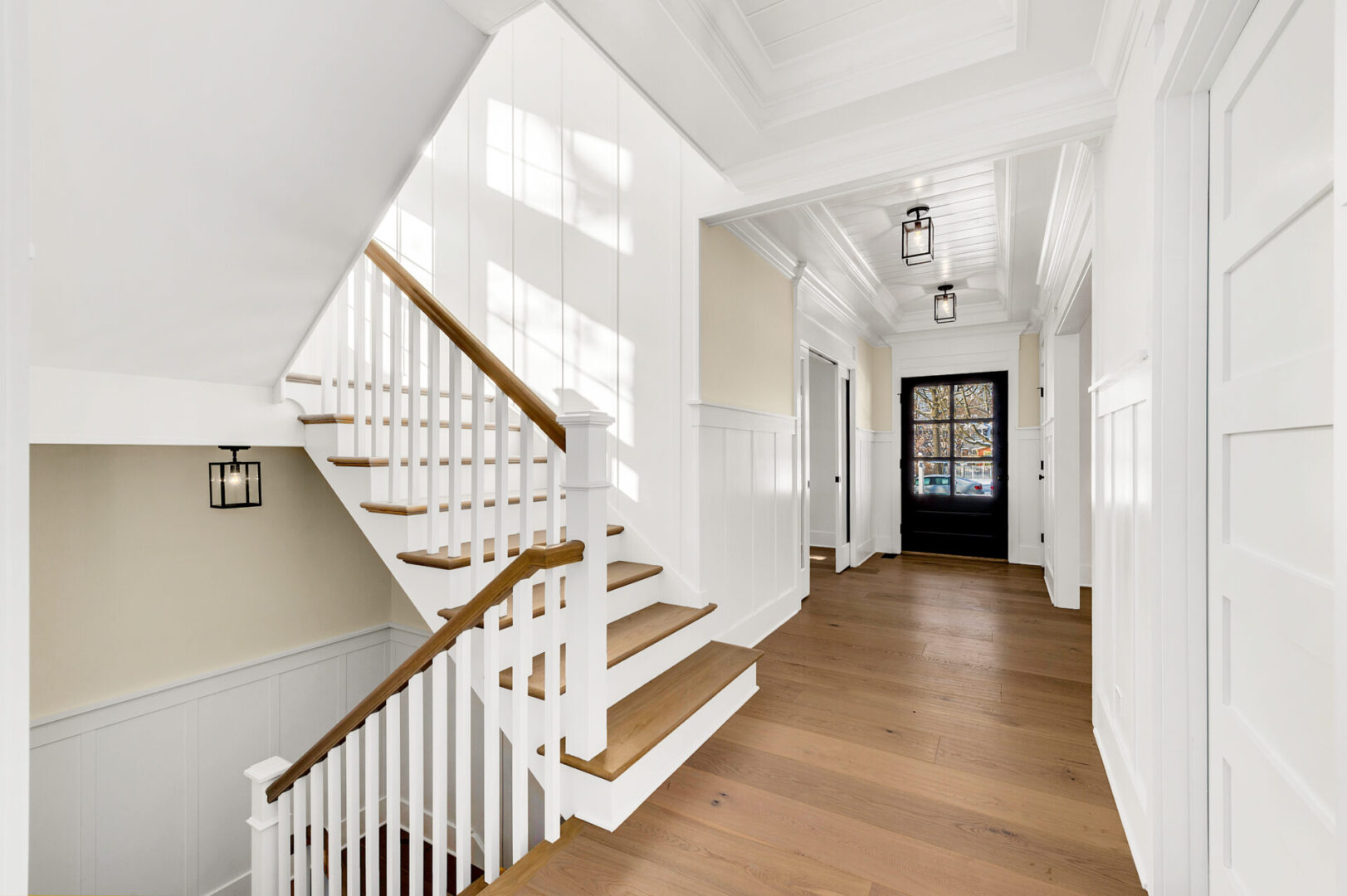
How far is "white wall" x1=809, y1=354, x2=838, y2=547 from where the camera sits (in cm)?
602

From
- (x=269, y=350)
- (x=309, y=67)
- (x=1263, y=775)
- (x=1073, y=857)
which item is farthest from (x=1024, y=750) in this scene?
(x=269, y=350)

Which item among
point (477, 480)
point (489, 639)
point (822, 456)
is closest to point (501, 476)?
point (477, 480)

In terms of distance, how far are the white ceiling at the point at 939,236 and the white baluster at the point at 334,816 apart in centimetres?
282

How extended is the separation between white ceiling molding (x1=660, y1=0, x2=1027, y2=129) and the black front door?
437 centimetres

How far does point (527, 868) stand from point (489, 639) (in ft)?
1.99

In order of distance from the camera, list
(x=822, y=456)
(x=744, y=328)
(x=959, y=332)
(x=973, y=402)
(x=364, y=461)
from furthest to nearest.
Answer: (x=822, y=456) → (x=973, y=402) → (x=959, y=332) → (x=744, y=328) → (x=364, y=461)

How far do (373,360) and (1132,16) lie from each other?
2.61m

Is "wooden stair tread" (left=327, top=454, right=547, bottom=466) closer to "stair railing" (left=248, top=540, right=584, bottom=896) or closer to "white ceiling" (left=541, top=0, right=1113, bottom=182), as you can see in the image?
"stair railing" (left=248, top=540, right=584, bottom=896)

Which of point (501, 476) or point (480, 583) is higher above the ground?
point (501, 476)

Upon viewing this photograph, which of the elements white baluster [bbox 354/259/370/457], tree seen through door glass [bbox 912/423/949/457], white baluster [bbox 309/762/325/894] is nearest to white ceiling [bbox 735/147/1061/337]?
tree seen through door glass [bbox 912/423/949/457]

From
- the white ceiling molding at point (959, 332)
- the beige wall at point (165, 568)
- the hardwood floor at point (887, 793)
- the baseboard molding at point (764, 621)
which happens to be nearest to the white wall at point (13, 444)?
the hardwood floor at point (887, 793)

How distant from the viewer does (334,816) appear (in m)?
1.83

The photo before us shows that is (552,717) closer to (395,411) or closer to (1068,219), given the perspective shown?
(395,411)

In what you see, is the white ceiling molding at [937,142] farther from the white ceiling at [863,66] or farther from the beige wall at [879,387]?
the beige wall at [879,387]
